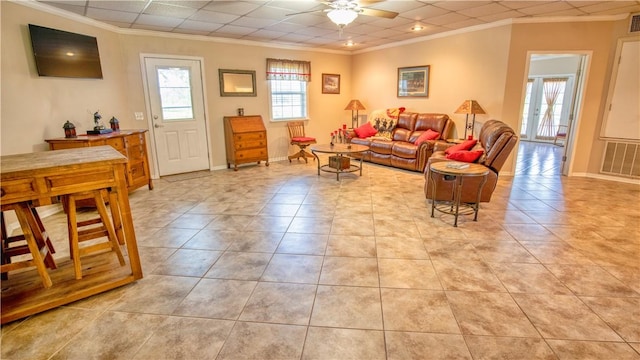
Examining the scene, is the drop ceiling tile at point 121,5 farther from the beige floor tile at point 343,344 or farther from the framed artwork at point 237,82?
the beige floor tile at point 343,344

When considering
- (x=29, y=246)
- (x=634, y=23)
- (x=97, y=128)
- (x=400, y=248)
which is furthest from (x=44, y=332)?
(x=634, y=23)

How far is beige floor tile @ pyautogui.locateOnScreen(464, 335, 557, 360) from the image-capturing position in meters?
1.60

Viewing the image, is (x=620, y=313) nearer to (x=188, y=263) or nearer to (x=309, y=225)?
(x=309, y=225)

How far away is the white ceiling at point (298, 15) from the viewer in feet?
12.1

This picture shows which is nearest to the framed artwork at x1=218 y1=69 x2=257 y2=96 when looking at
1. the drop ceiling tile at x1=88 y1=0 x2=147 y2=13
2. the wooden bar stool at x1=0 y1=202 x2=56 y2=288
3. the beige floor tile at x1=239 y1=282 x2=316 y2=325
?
the drop ceiling tile at x1=88 y1=0 x2=147 y2=13

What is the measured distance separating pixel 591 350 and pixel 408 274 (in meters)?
1.06

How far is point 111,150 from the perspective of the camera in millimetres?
2383

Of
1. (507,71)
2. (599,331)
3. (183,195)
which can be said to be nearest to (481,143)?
(507,71)

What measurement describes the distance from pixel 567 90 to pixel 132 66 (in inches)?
410

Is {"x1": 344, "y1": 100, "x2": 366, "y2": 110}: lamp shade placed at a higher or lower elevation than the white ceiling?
lower

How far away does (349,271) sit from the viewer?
2.39m

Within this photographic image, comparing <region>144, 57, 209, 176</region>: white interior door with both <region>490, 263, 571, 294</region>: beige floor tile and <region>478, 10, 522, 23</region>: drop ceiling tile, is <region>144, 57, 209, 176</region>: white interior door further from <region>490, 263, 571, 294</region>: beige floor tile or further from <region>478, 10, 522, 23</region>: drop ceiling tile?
<region>490, 263, 571, 294</region>: beige floor tile

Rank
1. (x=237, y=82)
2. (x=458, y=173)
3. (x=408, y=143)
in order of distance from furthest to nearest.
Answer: (x=237, y=82) → (x=408, y=143) → (x=458, y=173)

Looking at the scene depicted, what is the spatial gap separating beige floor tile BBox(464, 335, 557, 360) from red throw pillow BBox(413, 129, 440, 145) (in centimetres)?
405
